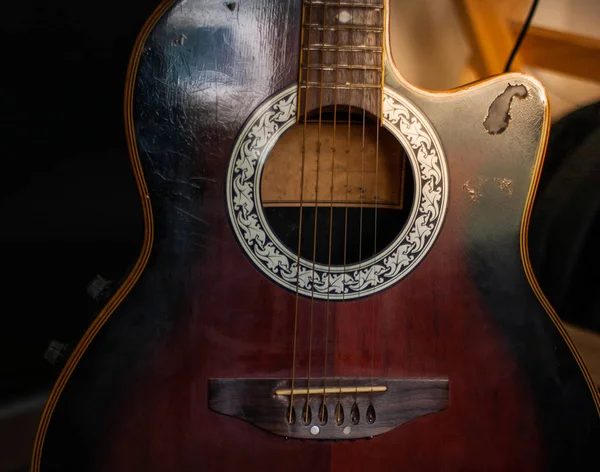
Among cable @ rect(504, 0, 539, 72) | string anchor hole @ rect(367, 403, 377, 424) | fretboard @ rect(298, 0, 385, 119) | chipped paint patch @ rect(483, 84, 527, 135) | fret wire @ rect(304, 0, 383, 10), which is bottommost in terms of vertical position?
string anchor hole @ rect(367, 403, 377, 424)

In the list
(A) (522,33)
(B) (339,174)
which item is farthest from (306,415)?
(A) (522,33)

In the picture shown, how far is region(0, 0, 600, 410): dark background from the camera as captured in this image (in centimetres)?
148

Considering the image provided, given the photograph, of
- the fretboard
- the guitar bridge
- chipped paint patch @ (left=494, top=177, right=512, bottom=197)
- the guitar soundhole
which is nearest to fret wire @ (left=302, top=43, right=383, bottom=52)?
the fretboard

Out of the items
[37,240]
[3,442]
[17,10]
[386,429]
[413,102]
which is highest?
[17,10]

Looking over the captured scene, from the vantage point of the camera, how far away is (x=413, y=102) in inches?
42.8

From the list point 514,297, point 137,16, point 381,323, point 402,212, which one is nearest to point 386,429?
point 381,323

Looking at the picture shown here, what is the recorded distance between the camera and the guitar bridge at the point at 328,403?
103 centimetres

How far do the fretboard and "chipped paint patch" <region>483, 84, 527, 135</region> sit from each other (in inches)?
7.0

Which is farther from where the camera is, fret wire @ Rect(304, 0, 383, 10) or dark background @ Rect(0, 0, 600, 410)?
dark background @ Rect(0, 0, 600, 410)

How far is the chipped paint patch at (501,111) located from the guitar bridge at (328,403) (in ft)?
1.33

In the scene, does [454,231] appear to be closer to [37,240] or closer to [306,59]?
[306,59]

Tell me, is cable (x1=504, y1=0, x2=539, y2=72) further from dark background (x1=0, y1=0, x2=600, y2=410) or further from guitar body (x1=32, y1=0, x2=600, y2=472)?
guitar body (x1=32, y1=0, x2=600, y2=472)

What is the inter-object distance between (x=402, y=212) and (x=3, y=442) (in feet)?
3.15

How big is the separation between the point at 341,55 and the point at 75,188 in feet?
2.41
